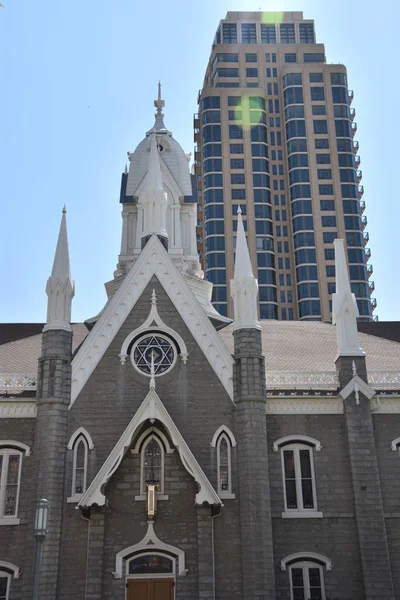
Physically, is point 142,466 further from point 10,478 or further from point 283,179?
point 283,179

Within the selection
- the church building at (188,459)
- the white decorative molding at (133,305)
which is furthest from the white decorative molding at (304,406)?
the white decorative molding at (133,305)

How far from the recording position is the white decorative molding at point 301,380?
29.8 m

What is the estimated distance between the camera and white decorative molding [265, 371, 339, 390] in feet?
97.9

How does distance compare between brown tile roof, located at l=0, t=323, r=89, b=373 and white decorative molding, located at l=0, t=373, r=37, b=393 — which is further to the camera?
brown tile roof, located at l=0, t=323, r=89, b=373

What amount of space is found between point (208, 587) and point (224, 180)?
3123 inches

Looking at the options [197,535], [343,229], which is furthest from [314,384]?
[343,229]

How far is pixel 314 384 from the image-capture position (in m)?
29.9

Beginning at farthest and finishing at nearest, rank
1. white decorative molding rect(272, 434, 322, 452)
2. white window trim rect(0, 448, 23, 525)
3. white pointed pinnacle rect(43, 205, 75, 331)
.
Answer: white pointed pinnacle rect(43, 205, 75, 331) < white decorative molding rect(272, 434, 322, 452) < white window trim rect(0, 448, 23, 525)

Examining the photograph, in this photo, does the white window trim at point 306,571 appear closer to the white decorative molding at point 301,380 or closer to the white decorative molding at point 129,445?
the white decorative molding at point 129,445

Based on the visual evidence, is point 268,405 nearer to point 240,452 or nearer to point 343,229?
point 240,452

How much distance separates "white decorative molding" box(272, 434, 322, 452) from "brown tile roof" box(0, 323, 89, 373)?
10.4 meters

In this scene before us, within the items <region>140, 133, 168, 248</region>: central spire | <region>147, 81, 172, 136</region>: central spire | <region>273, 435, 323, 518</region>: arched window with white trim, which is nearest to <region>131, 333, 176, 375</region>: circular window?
<region>140, 133, 168, 248</region>: central spire

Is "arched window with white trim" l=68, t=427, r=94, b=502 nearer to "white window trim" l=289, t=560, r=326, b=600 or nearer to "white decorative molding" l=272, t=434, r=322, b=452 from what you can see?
"white decorative molding" l=272, t=434, r=322, b=452

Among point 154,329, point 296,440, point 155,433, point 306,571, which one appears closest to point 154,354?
point 154,329
